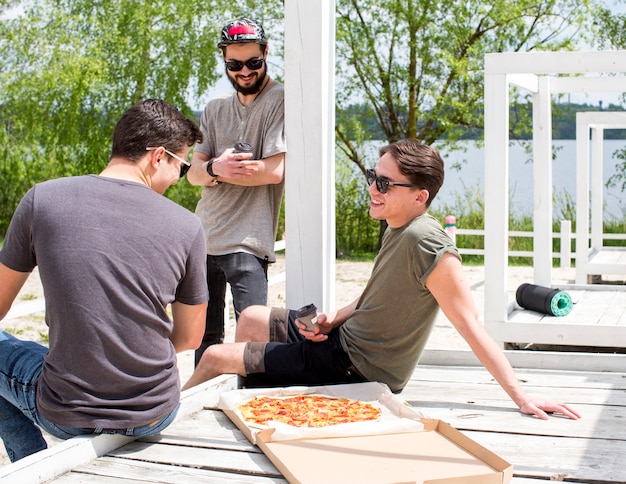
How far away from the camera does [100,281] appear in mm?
2523

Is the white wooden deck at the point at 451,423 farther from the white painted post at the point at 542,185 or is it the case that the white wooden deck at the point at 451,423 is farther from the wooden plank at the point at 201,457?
the white painted post at the point at 542,185

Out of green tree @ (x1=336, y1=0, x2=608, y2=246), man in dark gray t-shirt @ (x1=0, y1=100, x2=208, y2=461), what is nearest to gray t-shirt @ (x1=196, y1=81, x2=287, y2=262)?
man in dark gray t-shirt @ (x1=0, y1=100, x2=208, y2=461)

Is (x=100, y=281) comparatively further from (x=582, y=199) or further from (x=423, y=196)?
(x=582, y=199)

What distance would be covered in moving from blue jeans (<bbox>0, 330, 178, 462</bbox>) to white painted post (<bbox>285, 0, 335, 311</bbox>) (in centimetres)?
136

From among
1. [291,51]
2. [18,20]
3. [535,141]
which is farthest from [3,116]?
[291,51]

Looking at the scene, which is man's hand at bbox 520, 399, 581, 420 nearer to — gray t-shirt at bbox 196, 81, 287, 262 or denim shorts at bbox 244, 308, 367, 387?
denim shorts at bbox 244, 308, 367, 387

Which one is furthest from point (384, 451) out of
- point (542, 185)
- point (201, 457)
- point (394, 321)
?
point (542, 185)

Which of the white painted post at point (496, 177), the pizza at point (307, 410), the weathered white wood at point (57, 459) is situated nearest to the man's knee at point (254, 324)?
the pizza at point (307, 410)

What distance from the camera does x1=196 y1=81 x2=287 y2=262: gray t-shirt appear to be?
13.0 feet

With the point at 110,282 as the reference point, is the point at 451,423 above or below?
below

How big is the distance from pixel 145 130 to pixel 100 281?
1.68ft

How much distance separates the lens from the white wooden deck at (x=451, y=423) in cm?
260

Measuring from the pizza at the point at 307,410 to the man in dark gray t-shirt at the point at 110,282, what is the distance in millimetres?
455

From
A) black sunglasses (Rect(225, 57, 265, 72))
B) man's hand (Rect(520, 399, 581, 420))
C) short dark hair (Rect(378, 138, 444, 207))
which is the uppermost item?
black sunglasses (Rect(225, 57, 265, 72))
